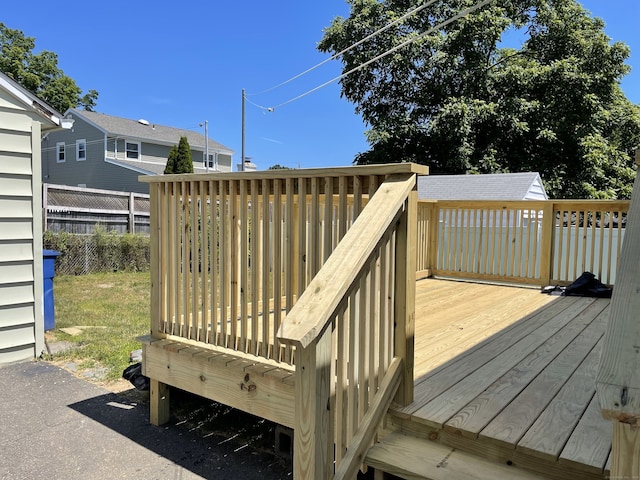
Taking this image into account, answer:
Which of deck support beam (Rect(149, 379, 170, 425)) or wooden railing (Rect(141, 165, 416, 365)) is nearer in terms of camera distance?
wooden railing (Rect(141, 165, 416, 365))

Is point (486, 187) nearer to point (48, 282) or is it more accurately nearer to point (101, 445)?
point (48, 282)

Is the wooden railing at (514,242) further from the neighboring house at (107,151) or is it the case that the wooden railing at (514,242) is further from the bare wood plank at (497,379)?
the neighboring house at (107,151)

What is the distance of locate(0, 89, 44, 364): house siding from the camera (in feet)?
13.4

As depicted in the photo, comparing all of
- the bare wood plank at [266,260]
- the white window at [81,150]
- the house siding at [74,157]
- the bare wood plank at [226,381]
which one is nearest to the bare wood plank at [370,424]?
the bare wood plank at [226,381]

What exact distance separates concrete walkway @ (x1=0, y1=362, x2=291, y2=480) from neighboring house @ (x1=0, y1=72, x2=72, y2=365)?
823 millimetres

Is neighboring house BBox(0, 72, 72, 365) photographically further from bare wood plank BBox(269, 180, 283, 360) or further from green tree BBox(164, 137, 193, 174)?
green tree BBox(164, 137, 193, 174)

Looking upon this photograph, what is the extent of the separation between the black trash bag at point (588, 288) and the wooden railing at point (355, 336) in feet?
12.7

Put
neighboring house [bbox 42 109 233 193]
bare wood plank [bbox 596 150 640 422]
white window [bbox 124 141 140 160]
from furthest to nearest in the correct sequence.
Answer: white window [bbox 124 141 140 160]
neighboring house [bbox 42 109 233 193]
bare wood plank [bbox 596 150 640 422]

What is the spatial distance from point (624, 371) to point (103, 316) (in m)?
6.01

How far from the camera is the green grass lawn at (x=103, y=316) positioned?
4180 millimetres

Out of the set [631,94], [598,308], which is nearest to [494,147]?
[631,94]

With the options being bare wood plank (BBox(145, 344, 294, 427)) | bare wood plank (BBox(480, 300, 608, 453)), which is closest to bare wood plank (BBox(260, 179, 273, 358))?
bare wood plank (BBox(145, 344, 294, 427))

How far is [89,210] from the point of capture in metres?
10.6

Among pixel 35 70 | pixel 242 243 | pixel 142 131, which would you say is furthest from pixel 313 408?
pixel 35 70
